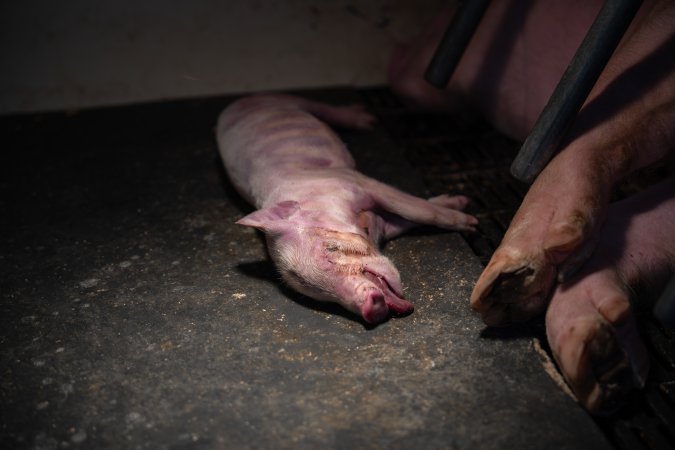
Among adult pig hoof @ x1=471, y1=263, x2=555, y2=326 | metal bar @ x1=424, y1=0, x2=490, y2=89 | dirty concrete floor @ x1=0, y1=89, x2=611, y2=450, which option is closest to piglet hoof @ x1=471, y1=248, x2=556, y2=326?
adult pig hoof @ x1=471, y1=263, x2=555, y2=326

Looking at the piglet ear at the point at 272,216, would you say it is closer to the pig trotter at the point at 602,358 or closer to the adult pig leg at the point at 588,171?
the adult pig leg at the point at 588,171

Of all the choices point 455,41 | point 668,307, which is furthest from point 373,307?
point 455,41

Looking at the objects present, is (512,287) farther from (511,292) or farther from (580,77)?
(580,77)

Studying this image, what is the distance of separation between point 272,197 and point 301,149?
1.17ft

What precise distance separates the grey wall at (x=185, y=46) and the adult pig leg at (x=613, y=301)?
2466 millimetres

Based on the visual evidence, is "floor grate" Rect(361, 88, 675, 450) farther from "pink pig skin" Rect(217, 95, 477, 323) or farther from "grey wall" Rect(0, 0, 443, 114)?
"grey wall" Rect(0, 0, 443, 114)

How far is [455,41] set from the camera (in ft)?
11.2

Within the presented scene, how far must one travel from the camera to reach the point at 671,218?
2457 mm

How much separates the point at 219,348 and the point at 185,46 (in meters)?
2.54

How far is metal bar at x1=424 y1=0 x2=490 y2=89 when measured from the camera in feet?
10.9

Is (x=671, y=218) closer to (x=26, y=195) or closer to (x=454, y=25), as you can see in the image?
(x=454, y=25)

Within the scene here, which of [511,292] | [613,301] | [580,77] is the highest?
[580,77]

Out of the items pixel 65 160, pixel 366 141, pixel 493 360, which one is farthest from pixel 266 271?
pixel 65 160

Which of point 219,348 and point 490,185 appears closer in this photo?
point 219,348
